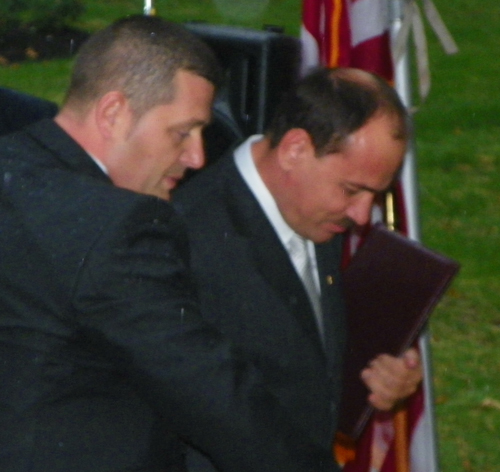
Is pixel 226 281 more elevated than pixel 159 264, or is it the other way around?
pixel 159 264

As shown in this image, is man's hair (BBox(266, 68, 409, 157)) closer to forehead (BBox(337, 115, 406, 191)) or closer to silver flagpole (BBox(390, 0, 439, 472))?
forehead (BBox(337, 115, 406, 191))

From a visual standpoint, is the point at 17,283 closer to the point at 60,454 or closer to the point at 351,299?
the point at 60,454

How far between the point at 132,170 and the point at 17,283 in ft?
1.19

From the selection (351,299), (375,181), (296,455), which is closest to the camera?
(296,455)

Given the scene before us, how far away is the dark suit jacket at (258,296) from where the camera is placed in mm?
2500

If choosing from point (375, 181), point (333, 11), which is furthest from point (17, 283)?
point (333, 11)

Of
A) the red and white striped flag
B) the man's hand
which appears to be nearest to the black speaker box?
the red and white striped flag

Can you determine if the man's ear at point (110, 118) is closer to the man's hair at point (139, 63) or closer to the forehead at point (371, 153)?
the man's hair at point (139, 63)

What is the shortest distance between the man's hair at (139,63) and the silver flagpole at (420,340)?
133 centimetres

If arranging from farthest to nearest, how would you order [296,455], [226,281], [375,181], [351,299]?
[351,299], [375,181], [226,281], [296,455]

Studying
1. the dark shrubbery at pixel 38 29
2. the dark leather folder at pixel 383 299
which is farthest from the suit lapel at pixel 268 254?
the dark shrubbery at pixel 38 29

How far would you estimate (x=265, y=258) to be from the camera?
101 inches

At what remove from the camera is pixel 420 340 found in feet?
11.9

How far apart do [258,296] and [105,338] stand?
0.70 metres
